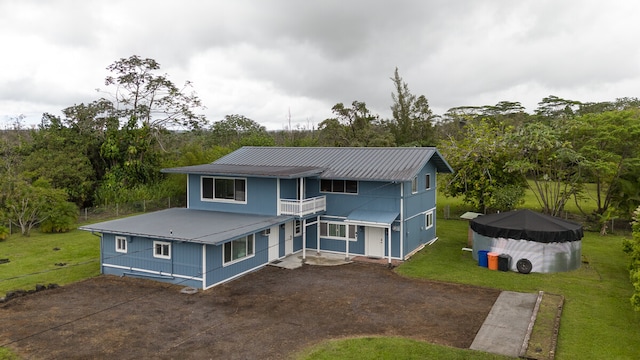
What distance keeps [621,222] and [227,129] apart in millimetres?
55644

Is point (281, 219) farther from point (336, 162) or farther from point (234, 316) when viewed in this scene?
point (234, 316)

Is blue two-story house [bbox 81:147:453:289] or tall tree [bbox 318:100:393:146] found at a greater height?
tall tree [bbox 318:100:393:146]

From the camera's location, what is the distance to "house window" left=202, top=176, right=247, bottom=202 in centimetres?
2167

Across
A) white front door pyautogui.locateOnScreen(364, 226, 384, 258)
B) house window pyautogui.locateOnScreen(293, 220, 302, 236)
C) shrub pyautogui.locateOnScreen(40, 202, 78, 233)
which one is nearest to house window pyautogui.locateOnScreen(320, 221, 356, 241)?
white front door pyautogui.locateOnScreen(364, 226, 384, 258)

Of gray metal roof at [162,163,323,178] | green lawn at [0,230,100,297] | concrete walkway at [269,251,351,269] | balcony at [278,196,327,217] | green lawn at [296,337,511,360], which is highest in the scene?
gray metal roof at [162,163,323,178]

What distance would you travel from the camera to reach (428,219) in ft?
79.5

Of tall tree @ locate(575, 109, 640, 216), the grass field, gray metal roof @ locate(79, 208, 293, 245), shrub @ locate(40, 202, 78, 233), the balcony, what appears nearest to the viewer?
the grass field

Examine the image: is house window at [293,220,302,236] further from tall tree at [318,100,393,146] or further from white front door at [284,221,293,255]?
tall tree at [318,100,393,146]

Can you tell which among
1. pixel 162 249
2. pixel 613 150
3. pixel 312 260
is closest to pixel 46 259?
pixel 162 249

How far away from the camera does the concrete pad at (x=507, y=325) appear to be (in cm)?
1131

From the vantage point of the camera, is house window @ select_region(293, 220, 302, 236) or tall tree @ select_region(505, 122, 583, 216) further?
tall tree @ select_region(505, 122, 583, 216)

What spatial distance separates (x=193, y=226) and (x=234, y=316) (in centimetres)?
575

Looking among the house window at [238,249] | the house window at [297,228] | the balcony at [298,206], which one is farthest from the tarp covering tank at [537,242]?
the house window at [238,249]

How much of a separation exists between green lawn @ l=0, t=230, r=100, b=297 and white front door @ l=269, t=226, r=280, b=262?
7.31 metres
